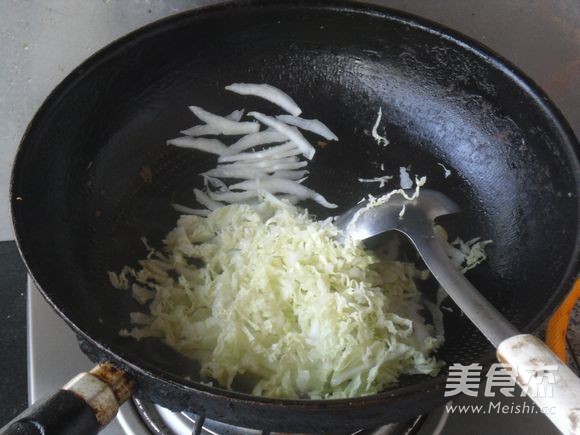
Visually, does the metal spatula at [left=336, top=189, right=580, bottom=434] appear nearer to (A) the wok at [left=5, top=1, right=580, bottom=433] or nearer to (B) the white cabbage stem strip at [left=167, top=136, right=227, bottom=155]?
(A) the wok at [left=5, top=1, right=580, bottom=433]

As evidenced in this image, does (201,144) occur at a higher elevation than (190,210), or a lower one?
higher

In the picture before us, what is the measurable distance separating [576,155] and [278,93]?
1.74 ft

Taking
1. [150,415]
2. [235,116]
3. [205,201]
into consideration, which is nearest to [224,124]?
[235,116]

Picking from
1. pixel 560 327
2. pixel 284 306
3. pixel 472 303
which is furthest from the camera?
pixel 560 327

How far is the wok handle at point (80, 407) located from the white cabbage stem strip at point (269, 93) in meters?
0.62

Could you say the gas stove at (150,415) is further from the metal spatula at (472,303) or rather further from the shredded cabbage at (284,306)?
the metal spatula at (472,303)

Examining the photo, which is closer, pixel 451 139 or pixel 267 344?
pixel 267 344

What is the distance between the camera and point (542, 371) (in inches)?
25.2

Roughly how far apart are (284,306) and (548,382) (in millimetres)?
421

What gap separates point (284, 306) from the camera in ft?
3.11

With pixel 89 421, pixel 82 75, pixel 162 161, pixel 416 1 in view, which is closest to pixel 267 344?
pixel 89 421

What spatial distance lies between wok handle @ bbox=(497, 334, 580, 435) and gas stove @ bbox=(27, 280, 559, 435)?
30 centimetres

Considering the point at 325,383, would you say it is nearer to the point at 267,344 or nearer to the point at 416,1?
the point at 267,344

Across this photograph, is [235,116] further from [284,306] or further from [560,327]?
[560,327]
